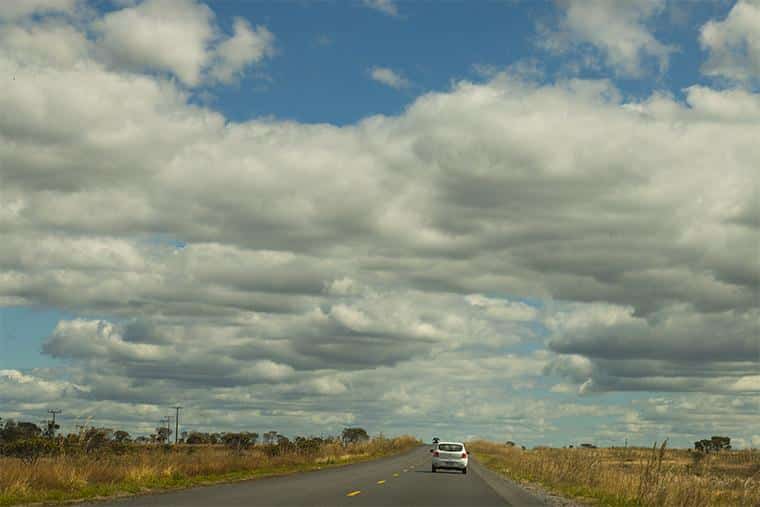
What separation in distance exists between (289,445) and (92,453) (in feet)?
107

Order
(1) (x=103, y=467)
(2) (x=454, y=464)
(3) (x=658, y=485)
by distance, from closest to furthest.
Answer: (3) (x=658, y=485) < (1) (x=103, y=467) < (2) (x=454, y=464)

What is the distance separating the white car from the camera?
4706 cm

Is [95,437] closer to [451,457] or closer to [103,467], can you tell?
[103,467]

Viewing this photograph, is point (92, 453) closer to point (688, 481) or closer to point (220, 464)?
point (220, 464)

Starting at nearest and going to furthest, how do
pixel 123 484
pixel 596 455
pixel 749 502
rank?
pixel 749 502 → pixel 123 484 → pixel 596 455

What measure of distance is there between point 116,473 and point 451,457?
22377 mm

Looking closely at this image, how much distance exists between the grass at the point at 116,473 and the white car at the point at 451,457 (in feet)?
24.6

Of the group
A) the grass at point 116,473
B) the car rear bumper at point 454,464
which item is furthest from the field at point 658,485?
the grass at point 116,473

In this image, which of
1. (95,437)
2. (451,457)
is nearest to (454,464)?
(451,457)

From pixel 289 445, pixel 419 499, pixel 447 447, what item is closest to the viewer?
pixel 419 499

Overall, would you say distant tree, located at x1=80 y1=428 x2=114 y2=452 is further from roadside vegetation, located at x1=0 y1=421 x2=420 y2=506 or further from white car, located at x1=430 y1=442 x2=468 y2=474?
white car, located at x1=430 y1=442 x2=468 y2=474

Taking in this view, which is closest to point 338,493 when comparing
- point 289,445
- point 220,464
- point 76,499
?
point 76,499

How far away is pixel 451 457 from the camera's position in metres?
47.3

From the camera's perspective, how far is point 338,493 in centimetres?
2659
